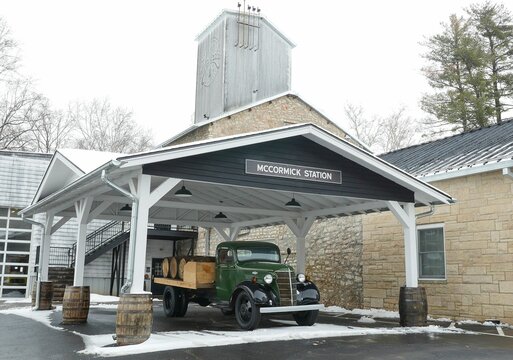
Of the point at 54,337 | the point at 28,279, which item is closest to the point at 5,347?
the point at 54,337

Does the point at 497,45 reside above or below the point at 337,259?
above

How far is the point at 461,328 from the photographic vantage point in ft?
38.3

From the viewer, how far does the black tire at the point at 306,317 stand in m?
11.4

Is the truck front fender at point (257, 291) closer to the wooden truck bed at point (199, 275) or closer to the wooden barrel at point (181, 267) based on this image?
the wooden truck bed at point (199, 275)

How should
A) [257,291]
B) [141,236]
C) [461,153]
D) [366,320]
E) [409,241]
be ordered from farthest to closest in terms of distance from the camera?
[461,153]
[366,320]
[409,241]
[257,291]
[141,236]

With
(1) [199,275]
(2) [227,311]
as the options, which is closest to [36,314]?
(1) [199,275]

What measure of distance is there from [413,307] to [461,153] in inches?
207

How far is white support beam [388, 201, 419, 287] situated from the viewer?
469 inches

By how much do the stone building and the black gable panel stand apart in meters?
2.04

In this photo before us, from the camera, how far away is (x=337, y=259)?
689 inches

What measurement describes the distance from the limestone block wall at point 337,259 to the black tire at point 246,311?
6.41 m

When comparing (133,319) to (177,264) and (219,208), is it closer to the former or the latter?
(177,264)

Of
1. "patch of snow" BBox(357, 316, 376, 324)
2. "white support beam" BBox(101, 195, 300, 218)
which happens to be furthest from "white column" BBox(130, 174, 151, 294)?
"patch of snow" BBox(357, 316, 376, 324)

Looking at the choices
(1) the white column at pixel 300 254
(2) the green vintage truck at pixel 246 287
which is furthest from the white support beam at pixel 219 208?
(2) the green vintage truck at pixel 246 287
